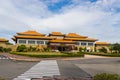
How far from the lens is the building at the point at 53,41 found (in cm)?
6694

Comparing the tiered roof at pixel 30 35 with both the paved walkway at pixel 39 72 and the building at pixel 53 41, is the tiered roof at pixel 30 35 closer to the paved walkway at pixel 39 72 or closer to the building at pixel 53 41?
the building at pixel 53 41

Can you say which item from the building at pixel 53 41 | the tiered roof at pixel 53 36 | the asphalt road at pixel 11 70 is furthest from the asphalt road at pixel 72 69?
the tiered roof at pixel 53 36

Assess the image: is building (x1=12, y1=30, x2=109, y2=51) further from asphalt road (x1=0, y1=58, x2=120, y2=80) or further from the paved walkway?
the paved walkway

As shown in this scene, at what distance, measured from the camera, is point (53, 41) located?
67.1 m

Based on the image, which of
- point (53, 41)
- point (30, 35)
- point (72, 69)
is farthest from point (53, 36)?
point (72, 69)

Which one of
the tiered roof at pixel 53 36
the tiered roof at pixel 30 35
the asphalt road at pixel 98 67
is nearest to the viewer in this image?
the asphalt road at pixel 98 67

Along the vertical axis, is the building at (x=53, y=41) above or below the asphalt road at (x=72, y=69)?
above

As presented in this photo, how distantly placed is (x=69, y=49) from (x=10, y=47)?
19.0 metres

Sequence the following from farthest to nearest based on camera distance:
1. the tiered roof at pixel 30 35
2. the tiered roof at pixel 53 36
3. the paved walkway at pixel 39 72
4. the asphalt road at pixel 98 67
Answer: the tiered roof at pixel 53 36 → the tiered roof at pixel 30 35 → the asphalt road at pixel 98 67 → the paved walkway at pixel 39 72

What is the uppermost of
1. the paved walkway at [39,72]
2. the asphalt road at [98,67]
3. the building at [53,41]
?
the building at [53,41]

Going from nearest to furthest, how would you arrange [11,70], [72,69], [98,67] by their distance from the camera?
[11,70], [72,69], [98,67]

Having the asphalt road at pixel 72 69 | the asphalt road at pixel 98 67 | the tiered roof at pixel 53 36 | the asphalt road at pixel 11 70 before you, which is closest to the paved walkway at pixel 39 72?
the asphalt road at pixel 72 69

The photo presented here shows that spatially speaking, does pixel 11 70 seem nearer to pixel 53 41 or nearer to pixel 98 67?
pixel 98 67

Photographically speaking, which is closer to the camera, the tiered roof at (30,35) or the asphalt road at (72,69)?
the asphalt road at (72,69)
